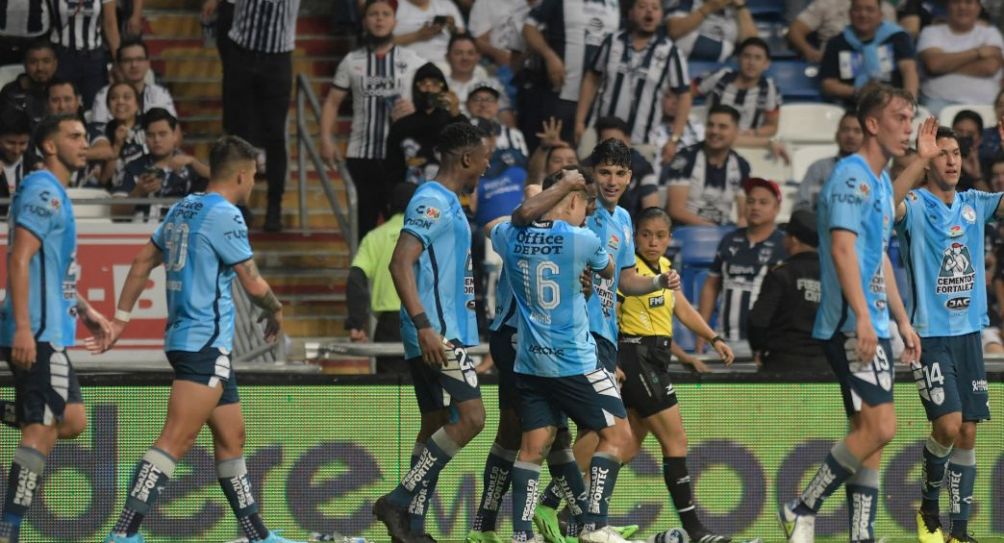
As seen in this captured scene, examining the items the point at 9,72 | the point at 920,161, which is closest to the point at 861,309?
the point at 920,161

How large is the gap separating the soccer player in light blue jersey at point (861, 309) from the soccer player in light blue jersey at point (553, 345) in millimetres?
1172

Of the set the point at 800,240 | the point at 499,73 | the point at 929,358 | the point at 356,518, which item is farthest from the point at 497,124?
the point at 929,358

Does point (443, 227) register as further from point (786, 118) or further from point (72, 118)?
point (786, 118)

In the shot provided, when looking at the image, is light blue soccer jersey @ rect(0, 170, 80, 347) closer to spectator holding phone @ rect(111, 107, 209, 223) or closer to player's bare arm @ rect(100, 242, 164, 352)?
player's bare arm @ rect(100, 242, 164, 352)

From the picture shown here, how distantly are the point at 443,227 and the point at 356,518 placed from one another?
8.08 feet

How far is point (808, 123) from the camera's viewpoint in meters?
17.2

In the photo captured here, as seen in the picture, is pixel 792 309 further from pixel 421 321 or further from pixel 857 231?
pixel 421 321

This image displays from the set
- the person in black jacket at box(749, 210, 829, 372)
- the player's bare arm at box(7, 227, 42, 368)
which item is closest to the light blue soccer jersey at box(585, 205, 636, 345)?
the person in black jacket at box(749, 210, 829, 372)

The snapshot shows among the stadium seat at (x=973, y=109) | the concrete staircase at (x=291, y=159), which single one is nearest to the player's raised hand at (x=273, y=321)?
the concrete staircase at (x=291, y=159)

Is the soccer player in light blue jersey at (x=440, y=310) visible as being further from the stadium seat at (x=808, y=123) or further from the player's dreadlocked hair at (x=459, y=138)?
the stadium seat at (x=808, y=123)

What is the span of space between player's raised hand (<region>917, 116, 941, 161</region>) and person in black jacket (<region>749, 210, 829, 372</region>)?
2.85 meters

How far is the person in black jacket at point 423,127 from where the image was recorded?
14.3 metres

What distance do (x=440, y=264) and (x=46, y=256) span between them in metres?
2.15

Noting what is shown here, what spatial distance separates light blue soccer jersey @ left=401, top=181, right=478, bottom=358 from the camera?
9.86 meters
